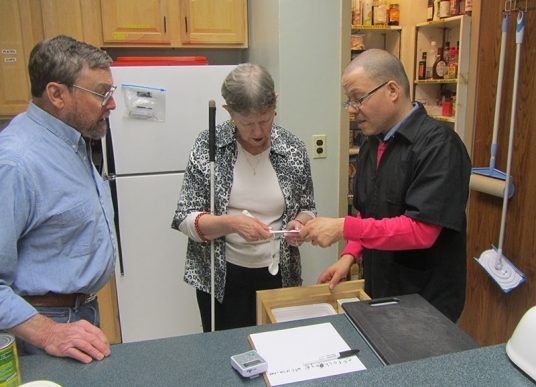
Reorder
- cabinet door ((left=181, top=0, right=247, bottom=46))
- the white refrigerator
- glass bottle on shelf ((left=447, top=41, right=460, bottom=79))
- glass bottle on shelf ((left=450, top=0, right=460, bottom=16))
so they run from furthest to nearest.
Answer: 1. glass bottle on shelf ((left=447, top=41, right=460, bottom=79))
2. glass bottle on shelf ((left=450, top=0, right=460, bottom=16))
3. cabinet door ((left=181, top=0, right=247, bottom=46))
4. the white refrigerator

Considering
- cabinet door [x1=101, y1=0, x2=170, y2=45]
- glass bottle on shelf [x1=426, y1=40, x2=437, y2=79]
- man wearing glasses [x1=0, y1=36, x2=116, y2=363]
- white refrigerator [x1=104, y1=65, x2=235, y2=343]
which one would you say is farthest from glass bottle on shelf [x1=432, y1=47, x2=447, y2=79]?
man wearing glasses [x1=0, y1=36, x2=116, y2=363]

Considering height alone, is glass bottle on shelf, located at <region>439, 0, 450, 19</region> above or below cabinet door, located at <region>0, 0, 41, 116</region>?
above

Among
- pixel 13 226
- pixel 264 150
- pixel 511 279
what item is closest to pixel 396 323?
pixel 264 150

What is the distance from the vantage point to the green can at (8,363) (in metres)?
0.84

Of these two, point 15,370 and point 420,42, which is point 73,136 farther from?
point 420,42

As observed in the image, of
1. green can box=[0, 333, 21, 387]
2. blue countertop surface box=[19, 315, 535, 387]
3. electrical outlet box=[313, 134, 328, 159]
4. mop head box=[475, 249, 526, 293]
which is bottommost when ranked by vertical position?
mop head box=[475, 249, 526, 293]

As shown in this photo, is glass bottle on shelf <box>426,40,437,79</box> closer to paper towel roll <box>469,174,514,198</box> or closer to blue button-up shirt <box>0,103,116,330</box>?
paper towel roll <box>469,174,514,198</box>

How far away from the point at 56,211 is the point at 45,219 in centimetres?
3

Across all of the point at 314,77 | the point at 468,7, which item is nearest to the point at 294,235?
the point at 314,77

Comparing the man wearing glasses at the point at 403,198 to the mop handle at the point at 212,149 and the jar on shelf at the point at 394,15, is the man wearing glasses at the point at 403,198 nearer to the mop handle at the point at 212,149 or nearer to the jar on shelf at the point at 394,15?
the mop handle at the point at 212,149

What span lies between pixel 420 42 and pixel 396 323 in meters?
3.12

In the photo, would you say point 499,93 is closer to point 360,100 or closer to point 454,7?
point 360,100

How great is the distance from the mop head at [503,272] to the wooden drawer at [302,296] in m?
1.19

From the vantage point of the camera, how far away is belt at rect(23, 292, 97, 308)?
1221 mm
